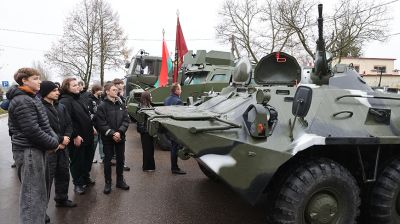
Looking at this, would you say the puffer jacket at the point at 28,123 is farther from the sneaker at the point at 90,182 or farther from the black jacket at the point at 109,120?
the sneaker at the point at 90,182

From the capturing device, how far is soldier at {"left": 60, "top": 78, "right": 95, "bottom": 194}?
5270 mm

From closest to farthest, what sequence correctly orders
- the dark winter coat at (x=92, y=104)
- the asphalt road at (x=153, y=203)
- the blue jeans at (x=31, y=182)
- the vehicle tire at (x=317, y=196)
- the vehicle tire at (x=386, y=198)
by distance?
the vehicle tire at (x=317, y=196), the blue jeans at (x=31, y=182), the vehicle tire at (x=386, y=198), the asphalt road at (x=153, y=203), the dark winter coat at (x=92, y=104)

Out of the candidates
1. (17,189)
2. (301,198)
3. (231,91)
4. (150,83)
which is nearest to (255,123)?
(301,198)

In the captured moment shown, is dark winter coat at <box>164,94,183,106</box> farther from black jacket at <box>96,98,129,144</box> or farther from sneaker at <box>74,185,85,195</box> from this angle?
sneaker at <box>74,185,85,195</box>

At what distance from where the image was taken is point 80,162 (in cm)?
546

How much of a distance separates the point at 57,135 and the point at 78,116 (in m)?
1.05

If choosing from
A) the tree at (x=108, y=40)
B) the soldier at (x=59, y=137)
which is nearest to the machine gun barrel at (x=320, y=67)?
the soldier at (x=59, y=137)

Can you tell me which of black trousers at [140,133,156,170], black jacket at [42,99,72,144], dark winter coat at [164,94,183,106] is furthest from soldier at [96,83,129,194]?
dark winter coat at [164,94,183,106]

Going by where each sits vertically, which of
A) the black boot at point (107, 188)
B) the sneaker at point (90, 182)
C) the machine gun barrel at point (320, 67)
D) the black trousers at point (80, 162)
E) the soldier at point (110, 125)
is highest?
the machine gun barrel at point (320, 67)

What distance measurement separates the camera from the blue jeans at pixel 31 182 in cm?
356

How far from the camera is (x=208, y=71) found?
11.1 m

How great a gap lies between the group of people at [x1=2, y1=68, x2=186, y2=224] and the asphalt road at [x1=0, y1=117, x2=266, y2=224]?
0.22 meters

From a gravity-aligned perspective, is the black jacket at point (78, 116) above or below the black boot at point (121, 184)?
above

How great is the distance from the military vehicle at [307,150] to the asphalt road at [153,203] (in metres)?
→ 0.97
